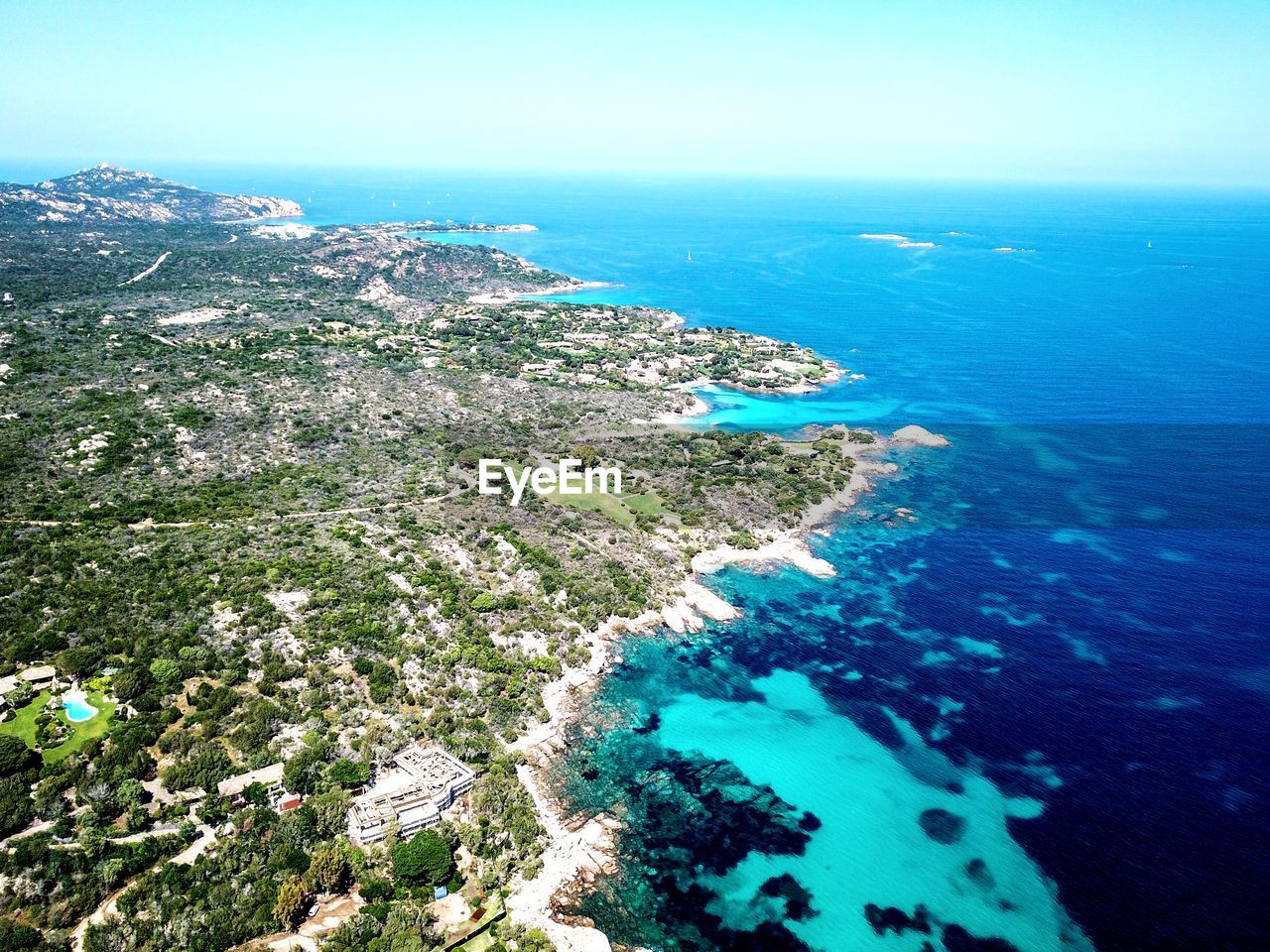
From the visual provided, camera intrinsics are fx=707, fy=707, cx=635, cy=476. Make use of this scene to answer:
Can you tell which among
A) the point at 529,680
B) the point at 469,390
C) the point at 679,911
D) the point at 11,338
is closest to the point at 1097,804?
the point at 679,911

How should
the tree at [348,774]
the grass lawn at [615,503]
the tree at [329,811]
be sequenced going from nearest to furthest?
the tree at [329,811], the tree at [348,774], the grass lawn at [615,503]

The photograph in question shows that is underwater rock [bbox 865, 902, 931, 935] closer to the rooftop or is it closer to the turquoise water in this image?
the rooftop

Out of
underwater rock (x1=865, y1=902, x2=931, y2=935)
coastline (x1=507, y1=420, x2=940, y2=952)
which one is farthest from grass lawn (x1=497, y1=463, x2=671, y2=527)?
underwater rock (x1=865, y1=902, x2=931, y2=935)

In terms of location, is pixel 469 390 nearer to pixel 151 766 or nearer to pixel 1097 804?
pixel 151 766

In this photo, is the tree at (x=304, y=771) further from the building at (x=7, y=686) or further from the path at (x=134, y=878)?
the building at (x=7, y=686)

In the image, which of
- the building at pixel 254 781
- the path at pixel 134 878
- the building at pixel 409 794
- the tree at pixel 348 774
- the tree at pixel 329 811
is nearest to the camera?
the path at pixel 134 878

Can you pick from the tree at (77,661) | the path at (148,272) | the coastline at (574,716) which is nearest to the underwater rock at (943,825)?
the coastline at (574,716)
